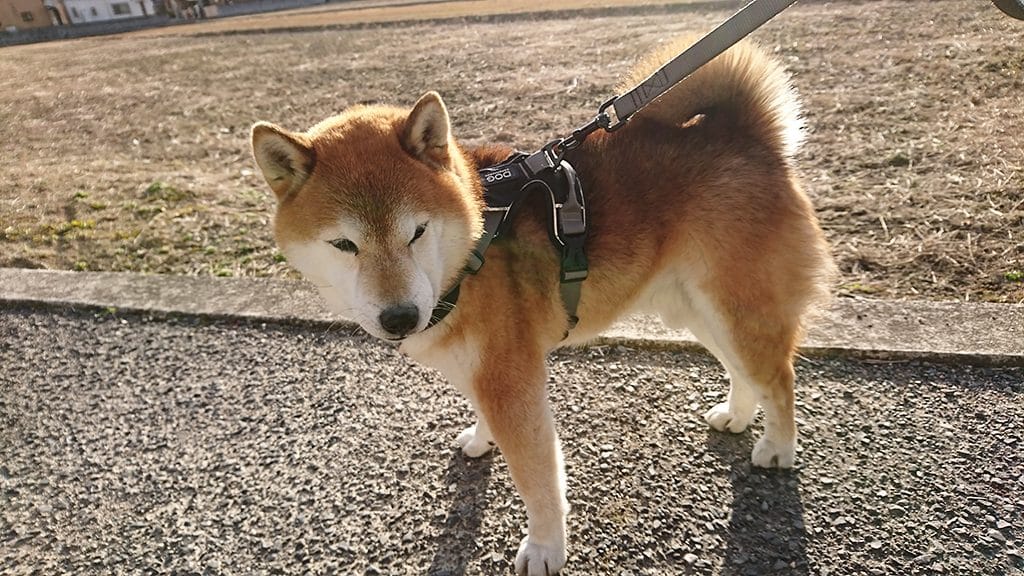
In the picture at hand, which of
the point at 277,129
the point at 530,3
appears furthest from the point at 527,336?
the point at 530,3

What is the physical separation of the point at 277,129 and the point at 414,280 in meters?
0.64

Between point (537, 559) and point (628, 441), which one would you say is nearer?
point (537, 559)

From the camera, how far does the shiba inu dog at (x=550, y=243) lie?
6.40ft

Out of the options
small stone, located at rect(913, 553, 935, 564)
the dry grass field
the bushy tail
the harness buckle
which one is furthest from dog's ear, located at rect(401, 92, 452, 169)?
the dry grass field

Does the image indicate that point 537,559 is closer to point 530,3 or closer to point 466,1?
point 530,3

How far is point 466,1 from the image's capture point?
23.4 m

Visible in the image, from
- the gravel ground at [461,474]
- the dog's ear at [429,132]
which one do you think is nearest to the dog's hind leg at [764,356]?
the gravel ground at [461,474]

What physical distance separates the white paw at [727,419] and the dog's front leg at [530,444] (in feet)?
2.92

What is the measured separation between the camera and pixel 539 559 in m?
2.22

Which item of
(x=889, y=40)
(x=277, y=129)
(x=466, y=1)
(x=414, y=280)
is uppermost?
(x=277, y=129)

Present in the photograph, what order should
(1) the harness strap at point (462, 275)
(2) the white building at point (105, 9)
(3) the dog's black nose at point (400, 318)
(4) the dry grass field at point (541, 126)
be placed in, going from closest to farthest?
(3) the dog's black nose at point (400, 318) → (1) the harness strap at point (462, 275) → (4) the dry grass field at point (541, 126) → (2) the white building at point (105, 9)

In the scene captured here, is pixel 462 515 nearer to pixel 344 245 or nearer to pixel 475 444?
pixel 475 444

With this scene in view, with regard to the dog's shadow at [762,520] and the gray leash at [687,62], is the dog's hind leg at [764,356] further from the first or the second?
the gray leash at [687,62]

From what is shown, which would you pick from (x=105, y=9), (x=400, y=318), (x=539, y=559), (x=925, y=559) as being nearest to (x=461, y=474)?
(x=539, y=559)
